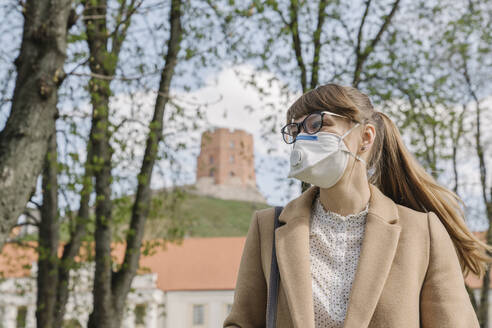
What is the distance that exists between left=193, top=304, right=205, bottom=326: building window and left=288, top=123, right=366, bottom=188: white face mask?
1863 inches

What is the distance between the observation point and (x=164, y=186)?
1241 cm

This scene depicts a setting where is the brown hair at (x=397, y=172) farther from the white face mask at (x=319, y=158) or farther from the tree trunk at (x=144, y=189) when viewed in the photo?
the tree trunk at (x=144, y=189)

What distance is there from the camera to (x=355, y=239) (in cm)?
302

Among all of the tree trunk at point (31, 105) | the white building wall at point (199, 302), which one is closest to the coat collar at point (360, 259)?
the tree trunk at point (31, 105)

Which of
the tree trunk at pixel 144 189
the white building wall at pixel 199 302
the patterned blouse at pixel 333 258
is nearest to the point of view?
the patterned blouse at pixel 333 258

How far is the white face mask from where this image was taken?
9.48ft

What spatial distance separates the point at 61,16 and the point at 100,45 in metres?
3.49

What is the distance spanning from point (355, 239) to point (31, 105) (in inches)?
144

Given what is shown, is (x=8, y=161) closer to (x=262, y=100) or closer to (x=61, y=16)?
(x=61, y=16)

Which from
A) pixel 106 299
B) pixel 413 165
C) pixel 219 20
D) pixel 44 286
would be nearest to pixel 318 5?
pixel 219 20

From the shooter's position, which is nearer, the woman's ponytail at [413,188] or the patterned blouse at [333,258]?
the patterned blouse at [333,258]

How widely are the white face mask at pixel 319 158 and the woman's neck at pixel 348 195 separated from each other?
0.07m

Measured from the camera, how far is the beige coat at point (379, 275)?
2732 millimetres

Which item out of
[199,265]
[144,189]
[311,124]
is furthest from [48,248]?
[199,265]
